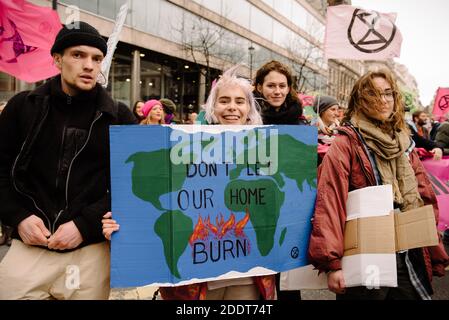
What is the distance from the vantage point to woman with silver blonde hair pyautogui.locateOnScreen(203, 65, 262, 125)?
2.38 metres

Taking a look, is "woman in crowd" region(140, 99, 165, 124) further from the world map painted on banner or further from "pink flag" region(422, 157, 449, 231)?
the world map painted on banner

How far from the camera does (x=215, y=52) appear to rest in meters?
24.5

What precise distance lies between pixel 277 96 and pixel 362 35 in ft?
6.52

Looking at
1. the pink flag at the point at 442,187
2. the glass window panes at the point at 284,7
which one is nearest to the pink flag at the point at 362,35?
the pink flag at the point at 442,187

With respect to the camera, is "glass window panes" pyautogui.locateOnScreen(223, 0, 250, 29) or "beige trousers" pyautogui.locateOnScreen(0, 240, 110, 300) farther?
"glass window panes" pyautogui.locateOnScreen(223, 0, 250, 29)

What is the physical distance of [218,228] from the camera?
6.52 ft

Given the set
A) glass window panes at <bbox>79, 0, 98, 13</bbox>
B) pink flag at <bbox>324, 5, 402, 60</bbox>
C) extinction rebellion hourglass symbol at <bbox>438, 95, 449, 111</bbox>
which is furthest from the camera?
glass window panes at <bbox>79, 0, 98, 13</bbox>

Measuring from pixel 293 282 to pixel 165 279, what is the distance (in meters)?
0.88

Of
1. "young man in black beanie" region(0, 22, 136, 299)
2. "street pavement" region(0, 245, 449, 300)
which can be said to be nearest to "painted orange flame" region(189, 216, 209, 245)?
"young man in black beanie" region(0, 22, 136, 299)

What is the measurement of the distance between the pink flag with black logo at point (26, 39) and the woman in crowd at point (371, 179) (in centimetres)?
372

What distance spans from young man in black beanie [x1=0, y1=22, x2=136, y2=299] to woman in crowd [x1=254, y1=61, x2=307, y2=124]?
1489 millimetres

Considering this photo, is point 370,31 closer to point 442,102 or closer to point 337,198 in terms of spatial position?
point 337,198
